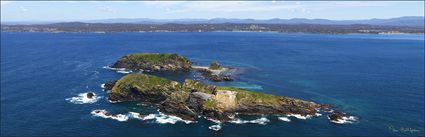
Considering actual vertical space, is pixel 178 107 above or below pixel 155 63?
below

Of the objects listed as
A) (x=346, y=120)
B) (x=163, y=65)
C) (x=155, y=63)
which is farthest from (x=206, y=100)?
(x=155, y=63)

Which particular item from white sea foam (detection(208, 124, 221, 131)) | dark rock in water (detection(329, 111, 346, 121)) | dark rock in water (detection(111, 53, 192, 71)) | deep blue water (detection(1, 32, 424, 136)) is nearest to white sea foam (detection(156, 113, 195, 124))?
deep blue water (detection(1, 32, 424, 136))

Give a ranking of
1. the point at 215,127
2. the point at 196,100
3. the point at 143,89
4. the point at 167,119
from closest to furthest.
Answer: the point at 215,127 → the point at 167,119 → the point at 196,100 → the point at 143,89

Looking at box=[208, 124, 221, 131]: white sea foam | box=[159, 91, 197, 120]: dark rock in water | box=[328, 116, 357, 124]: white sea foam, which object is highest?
box=[159, 91, 197, 120]: dark rock in water

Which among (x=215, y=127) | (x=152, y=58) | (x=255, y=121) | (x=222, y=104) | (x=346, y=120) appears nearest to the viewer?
(x=215, y=127)

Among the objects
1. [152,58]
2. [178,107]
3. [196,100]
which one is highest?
[152,58]

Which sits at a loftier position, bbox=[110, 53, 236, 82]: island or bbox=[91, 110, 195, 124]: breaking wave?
bbox=[110, 53, 236, 82]: island

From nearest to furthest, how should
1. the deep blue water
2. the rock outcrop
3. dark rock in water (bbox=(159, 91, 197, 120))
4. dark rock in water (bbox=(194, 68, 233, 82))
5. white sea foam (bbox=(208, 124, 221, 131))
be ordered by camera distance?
the deep blue water
white sea foam (bbox=(208, 124, 221, 131))
dark rock in water (bbox=(159, 91, 197, 120))
the rock outcrop
dark rock in water (bbox=(194, 68, 233, 82))

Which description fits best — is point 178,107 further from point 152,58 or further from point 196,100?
point 152,58

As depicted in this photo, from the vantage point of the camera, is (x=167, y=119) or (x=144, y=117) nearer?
(x=167, y=119)

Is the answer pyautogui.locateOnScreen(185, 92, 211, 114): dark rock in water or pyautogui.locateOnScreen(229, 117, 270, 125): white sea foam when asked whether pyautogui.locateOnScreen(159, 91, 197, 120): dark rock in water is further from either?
pyautogui.locateOnScreen(229, 117, 270, 125): white sea foam
